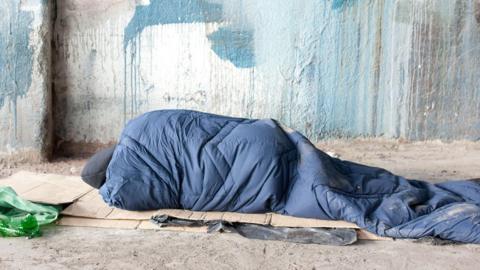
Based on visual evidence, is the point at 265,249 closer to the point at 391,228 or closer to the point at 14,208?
the point at 391,228

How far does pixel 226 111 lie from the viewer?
508 cm

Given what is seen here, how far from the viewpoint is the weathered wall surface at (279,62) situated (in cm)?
500

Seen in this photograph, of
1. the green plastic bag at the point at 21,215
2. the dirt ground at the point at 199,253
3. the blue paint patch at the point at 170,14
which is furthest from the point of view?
the blue paint patch at the point at 170,14

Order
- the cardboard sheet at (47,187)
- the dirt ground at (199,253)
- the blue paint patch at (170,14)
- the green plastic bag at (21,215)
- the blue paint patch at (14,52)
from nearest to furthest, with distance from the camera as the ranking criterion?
the dirt ground at (199,253), the green plastic bag at (21,215), the cardboard sheet at (47,187), the blue paint patch at (14,52), the blue paint patch at (170,14)

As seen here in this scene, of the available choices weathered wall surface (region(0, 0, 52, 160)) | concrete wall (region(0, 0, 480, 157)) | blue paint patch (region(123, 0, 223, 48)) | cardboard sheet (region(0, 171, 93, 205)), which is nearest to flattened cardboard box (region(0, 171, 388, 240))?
cardboard sheet (region(0, 171, 93, 205))

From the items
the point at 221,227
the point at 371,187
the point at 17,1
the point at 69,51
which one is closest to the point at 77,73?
the point at 69,51

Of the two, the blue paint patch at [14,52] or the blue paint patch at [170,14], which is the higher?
the blue paint patch at [170,14]

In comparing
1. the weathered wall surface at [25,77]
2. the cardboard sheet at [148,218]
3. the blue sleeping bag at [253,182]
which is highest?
the weathered wall surface at [25,77]

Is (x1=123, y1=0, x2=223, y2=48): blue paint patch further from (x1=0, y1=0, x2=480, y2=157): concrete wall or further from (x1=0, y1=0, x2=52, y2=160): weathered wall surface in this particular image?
(x1=0, y1=0, x2=52, y2=160): weathered wall surface

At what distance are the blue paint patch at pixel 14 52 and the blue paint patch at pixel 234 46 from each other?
53.6 inches

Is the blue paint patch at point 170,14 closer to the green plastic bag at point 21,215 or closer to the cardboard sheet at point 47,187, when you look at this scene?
the cardboard sheet at point 47,187

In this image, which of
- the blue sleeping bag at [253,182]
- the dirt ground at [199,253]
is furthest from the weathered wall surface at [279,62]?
the dirt ground at [199,253]

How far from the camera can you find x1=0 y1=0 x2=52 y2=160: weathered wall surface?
477 centimetres

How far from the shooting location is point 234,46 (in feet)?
16.4
